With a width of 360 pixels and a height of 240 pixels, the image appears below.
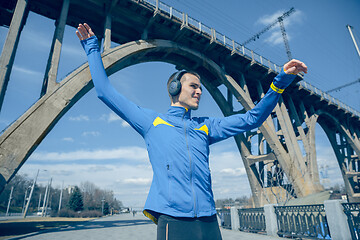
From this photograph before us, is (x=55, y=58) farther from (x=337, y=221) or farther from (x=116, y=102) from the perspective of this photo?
(x=337, y=221)

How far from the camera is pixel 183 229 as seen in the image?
1087 millimetres

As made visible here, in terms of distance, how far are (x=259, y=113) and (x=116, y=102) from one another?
97 cm

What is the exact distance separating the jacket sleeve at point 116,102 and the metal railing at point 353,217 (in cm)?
813

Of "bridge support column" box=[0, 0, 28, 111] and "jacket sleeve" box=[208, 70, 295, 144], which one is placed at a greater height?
"bridge support column" box=[0, 0, 28, 111]

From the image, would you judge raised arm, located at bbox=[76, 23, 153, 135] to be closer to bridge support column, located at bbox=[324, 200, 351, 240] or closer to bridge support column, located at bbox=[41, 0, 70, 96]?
bridge support column, located at bbox=[324, 200, 351, 240]

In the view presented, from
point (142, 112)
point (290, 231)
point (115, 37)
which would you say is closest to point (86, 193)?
point (115, 37)

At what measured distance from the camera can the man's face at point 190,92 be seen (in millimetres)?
1551

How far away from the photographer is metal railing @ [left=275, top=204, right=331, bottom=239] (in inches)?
293

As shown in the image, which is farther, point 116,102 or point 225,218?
point 225,218

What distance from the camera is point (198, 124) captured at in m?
1.54

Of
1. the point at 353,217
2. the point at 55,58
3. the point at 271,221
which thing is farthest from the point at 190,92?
the point at 55,58

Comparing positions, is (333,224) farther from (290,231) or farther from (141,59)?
(141,59)

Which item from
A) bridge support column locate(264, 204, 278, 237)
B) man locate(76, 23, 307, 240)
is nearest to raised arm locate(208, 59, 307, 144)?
man locate(76, 23, 307, 240)

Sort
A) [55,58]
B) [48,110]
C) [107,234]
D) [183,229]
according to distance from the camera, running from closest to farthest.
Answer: [183,229] → [48,110] → [55,58] → [107,234]
